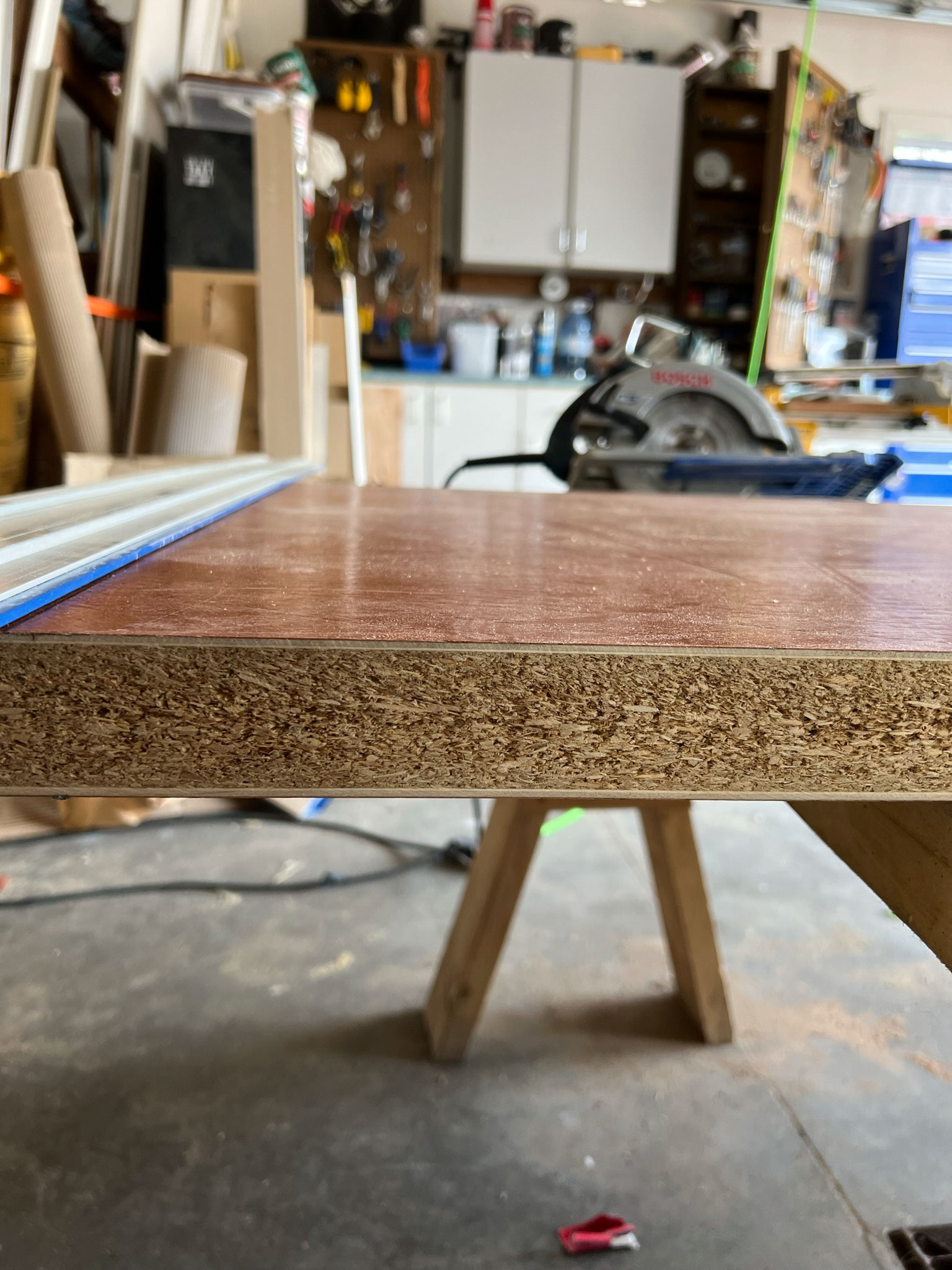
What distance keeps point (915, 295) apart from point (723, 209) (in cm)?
110

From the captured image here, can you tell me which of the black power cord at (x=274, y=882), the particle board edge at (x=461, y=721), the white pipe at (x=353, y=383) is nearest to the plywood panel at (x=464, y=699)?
the particle board edge at (x=461, y=721)

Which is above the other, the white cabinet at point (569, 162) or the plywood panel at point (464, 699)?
the white cabinet at point (569, 162)

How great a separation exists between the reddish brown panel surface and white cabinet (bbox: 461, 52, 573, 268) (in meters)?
3.95

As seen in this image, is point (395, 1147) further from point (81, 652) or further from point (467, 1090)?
point (81, 652)

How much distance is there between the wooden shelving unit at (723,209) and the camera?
461 centimetres

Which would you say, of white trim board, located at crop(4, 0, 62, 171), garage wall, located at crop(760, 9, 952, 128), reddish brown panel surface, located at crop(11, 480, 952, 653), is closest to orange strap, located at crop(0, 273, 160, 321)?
white trim board, located at crop(4, 0, 62, 171)

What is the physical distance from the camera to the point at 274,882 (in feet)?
5.15

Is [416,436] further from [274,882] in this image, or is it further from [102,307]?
[274,882]

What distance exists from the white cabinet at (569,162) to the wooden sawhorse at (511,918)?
3.89 metres

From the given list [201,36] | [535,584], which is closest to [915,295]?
[201,36]

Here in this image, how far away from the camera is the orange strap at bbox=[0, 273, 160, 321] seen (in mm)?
1737

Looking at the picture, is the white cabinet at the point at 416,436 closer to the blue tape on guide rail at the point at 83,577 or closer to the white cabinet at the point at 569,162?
the white cabinet at the point at 569,162

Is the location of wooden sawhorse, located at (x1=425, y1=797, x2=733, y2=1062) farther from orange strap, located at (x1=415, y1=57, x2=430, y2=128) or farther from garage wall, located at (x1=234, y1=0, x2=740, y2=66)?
garage wall, located at (x1=234, y1=0, x2=740, y2=66)

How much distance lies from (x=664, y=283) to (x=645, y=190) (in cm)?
56
